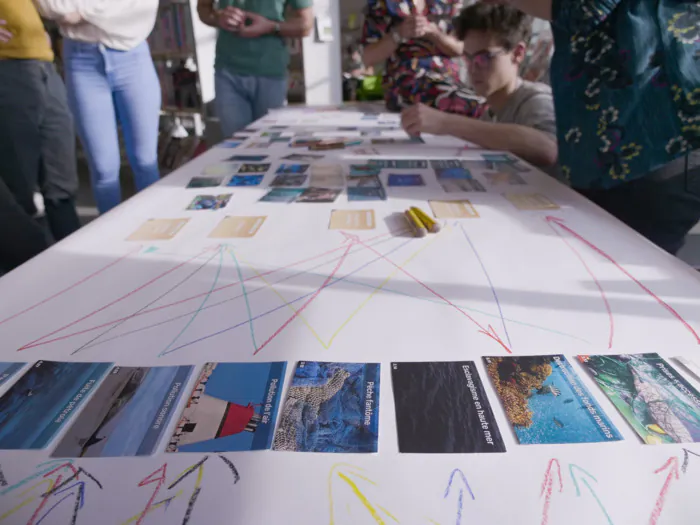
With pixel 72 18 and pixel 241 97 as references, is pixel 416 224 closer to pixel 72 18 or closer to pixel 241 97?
pixel 72 18

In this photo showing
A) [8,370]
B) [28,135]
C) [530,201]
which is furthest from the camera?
[28,135]

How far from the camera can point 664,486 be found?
28cm

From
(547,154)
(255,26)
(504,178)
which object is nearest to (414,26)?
(255,26)

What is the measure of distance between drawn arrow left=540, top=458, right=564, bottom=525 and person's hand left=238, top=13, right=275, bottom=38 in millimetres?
1688

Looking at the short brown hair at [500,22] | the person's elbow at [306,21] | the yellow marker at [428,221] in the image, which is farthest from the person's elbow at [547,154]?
the person's elbow at [306,21]

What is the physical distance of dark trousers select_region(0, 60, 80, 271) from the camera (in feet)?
3.83

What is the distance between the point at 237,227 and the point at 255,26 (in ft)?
4.06

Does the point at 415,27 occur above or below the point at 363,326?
above

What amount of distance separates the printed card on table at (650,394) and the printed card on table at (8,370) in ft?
1.56

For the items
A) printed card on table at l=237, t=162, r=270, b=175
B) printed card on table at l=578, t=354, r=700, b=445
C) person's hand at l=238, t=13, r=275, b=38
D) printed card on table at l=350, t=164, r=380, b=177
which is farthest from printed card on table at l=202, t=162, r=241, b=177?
person's hand at l=238, t=13, r=275, b=38

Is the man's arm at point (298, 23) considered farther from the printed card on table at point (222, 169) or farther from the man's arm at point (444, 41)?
the printed card on table at point (222, 169)

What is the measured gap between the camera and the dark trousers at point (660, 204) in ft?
2.37

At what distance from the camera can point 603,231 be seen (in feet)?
2.04

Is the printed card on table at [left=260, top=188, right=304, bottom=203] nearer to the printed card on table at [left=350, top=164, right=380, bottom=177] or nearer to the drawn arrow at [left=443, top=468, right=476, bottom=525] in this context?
the printed card on table at [left=350, top=164, right=380, bottom=177]
